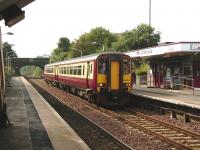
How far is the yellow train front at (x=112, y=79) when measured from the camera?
1037 inches

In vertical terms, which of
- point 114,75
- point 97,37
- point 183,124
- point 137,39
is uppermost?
point 97,37

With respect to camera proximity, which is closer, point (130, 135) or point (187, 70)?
point (130, 135)

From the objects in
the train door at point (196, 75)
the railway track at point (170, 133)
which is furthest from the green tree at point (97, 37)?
the railway track at point (170, 133)

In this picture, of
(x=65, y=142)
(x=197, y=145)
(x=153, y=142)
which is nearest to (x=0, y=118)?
(x=65, y=142)

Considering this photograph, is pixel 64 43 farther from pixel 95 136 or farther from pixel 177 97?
pixel 95 136

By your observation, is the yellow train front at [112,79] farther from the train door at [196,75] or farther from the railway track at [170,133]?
the train door at [196,75]

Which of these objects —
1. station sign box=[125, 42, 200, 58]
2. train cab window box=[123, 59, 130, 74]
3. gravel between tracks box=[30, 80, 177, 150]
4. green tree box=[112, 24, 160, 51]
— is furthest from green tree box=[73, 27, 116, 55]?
gravel between tracks box=[30, 80, 177, 150]

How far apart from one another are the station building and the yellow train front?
9.27 m

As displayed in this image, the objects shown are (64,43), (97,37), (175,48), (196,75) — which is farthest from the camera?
(64,43)

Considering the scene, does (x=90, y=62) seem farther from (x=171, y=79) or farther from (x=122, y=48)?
(x=122, y=48)

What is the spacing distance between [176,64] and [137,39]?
44023mm

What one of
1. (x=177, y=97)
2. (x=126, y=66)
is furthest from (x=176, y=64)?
(x=126, y=66)

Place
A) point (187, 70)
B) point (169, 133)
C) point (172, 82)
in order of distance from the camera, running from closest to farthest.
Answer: point (169, 133) < point (187, 70) < point (172, 82)

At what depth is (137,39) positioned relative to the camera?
84.0 meters
